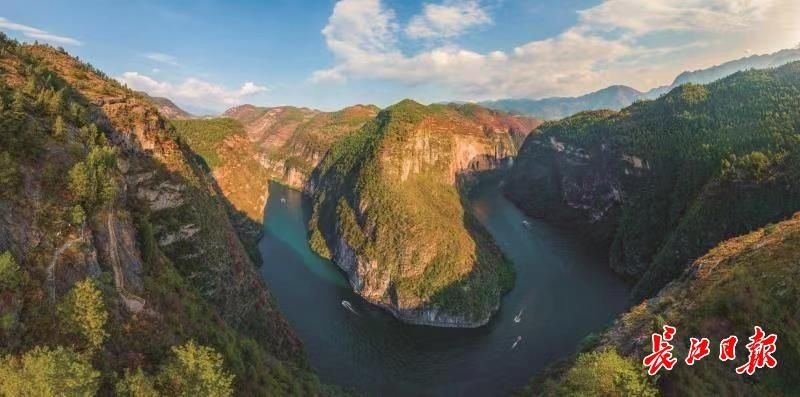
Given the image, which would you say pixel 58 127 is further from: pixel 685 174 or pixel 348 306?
pixel 685 174

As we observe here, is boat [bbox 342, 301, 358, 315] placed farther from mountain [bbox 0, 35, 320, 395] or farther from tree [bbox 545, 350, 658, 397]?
tree [bbox 545, 350, 658, 397]

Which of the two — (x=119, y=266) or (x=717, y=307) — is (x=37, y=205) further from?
(x=717, y=307)

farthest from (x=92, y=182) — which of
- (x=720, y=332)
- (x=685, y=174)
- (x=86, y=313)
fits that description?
(x=685, y=174)

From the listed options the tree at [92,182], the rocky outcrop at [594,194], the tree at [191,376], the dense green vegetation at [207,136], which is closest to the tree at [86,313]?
the tree at [191,376]

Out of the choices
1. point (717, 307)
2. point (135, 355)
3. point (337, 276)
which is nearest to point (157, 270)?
point (135, 355)

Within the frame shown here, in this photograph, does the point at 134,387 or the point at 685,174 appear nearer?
the point at 134,387

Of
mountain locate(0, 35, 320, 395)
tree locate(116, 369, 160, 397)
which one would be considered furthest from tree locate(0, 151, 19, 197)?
tree locate(116, 369, 160, 397)
